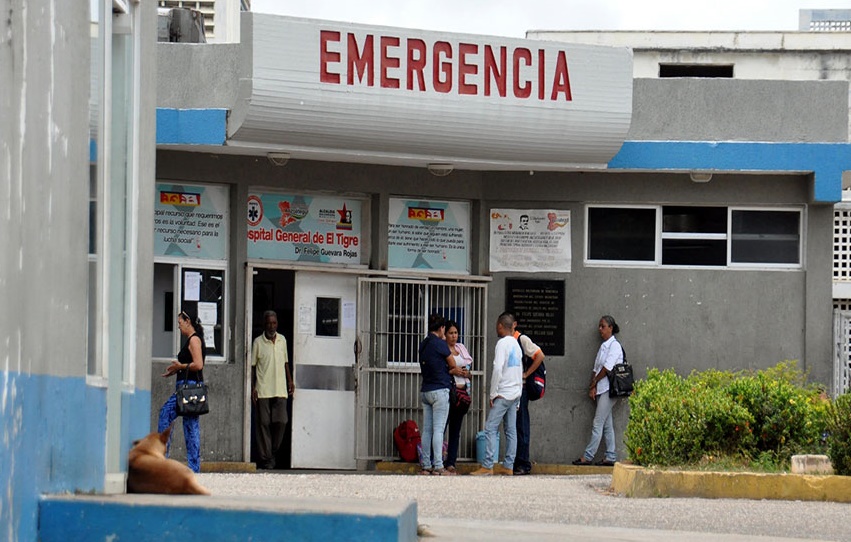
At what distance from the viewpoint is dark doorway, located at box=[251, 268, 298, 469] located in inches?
658

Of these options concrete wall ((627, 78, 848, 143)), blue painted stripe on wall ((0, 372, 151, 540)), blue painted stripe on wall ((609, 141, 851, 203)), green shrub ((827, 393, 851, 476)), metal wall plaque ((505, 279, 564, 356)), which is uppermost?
concrete wall ((627, 78, 848, 143))

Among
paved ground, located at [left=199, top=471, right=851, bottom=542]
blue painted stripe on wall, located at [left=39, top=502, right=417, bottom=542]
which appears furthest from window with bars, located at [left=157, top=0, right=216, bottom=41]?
blue painted stripe on wall, located at [left=39, top=502, right=417, bottom=542]

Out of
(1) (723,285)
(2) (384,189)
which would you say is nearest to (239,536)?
(2) (384,189)

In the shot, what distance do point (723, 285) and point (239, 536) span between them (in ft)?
39.8

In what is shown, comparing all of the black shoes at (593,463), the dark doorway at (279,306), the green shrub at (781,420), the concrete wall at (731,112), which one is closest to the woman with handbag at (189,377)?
the dark doorway at (279,306)

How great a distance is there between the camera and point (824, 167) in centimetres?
1712

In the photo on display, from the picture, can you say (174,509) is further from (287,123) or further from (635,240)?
(635,240)

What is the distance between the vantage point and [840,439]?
484 inches

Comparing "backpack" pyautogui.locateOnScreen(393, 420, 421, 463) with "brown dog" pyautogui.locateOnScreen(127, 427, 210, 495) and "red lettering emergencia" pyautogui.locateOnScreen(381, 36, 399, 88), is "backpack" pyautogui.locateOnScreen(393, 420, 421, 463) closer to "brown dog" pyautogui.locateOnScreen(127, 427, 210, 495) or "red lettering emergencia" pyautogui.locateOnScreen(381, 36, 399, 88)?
"red lettering emergencia" pyautogui.locateOnScreen(381, 36, 399, 88)

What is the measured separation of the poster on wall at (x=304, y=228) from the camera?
16.4m

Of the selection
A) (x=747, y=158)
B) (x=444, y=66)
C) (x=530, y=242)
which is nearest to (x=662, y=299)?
(x=530, y=242)

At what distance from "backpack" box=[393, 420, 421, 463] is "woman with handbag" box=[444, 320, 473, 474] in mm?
372

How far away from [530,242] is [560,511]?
6.93 meters

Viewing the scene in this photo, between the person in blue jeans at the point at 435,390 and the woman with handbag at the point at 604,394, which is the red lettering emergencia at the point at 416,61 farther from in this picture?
the woman with handbag at the point at 604,394
